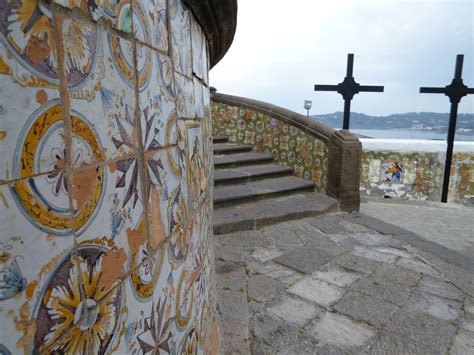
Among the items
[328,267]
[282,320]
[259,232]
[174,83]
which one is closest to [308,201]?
[259,232]

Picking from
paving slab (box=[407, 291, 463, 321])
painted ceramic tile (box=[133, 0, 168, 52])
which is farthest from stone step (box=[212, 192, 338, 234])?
painted ceramic tile (box=[133, 0, 168, 52])

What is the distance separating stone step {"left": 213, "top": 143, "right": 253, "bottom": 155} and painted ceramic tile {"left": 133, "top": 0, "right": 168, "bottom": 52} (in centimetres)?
447

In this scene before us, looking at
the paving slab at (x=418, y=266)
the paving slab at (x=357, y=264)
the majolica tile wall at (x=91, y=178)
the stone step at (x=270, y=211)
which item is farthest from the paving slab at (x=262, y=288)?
the majolica tile wall at (x=91, y=178)

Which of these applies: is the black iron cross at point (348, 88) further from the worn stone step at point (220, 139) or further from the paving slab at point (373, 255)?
the paving slab at point (373, 255)

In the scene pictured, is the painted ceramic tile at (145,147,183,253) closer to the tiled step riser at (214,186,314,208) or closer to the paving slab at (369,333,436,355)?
the paving slab at (369,333,436,355)

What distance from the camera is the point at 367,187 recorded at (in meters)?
7.76

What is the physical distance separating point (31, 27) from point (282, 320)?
185 centimetres

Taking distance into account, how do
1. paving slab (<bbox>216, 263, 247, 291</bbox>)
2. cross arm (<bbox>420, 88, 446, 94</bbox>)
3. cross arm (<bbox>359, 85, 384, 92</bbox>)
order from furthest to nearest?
cross arm (<bbox>359, 85, 384, 92</bbox>)
cross arm (<bbox>420, 88, 446, 94</bbox>)
paving slab (<bbox>216, 263, 247, 291</bbox>)

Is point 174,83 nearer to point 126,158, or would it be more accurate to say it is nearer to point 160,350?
point 126,158

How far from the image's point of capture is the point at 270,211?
3.65 meters

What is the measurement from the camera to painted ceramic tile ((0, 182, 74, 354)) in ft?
1.31

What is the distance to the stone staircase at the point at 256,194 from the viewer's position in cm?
346

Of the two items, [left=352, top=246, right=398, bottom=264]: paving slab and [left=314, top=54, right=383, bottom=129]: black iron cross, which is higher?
[left=314, top=54, right=383, bottom=129]: black iron cross

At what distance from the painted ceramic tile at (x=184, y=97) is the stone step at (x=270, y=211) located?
2248 mm
